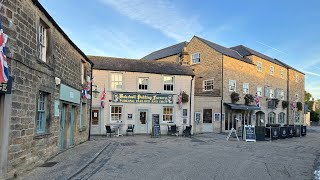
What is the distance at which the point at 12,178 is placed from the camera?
700 centimetres

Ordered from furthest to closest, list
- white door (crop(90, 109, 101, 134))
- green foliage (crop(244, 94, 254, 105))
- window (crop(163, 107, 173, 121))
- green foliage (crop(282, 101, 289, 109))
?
1. green foliage (crop(282, 101, 289, 109))
2. green foliage (crop(244, 94, 254, 105))
3. window (crop(163, 107, 173, 121))
4. white door (crop(90, 109, 101, 134))

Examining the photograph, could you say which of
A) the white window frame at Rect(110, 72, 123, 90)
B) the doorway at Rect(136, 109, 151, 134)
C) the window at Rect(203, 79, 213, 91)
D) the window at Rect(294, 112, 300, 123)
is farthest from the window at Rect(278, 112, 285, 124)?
the white window frame at Rect(110, 72, 123, 90)

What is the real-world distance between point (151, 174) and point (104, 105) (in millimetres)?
14773

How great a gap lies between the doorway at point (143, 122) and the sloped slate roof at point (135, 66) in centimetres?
362

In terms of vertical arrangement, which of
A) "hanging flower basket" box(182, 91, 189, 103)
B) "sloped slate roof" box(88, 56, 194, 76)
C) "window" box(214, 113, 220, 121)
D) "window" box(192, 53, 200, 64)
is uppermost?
"window" box(192, 53, 200, 64)

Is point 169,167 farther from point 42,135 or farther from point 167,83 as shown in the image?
point 167,83

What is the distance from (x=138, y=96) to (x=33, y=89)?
49.3 feet

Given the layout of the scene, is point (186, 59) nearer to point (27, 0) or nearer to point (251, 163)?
point (251, 163)

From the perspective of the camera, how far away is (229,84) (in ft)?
95.2

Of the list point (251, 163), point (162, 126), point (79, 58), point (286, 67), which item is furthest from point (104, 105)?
point (286, 67)

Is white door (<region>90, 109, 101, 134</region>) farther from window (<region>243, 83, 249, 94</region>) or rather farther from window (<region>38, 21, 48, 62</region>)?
window (<region>243, 83, 249, 94</region>)

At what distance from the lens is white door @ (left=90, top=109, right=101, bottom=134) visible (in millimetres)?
22328

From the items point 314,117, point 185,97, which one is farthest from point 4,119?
point 314,117

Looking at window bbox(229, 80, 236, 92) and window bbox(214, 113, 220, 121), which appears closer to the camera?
window bbox(214, 113, 220, 121)
